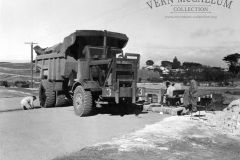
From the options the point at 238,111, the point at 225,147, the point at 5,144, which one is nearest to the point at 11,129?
the point at 5,144

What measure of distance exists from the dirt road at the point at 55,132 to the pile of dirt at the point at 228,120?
2.00 m

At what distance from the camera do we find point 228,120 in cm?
938

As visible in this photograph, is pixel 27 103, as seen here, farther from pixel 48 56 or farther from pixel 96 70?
pixel 96 70

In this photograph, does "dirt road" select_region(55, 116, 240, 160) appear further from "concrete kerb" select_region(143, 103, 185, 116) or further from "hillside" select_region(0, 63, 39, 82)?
"hillside" select_region(0, 63, 39, 82)

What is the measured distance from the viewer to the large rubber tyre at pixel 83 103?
10.4 meters

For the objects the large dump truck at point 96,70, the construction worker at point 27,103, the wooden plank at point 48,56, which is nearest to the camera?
the large dump truck at point 96,70

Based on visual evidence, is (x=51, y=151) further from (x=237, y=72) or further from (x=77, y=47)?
(x=237, y=72)

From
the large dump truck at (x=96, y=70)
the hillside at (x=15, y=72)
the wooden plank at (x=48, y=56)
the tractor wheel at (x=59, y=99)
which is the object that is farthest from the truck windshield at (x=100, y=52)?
the hillside at (x=15, y=72)

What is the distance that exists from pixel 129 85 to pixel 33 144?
4.97 metres

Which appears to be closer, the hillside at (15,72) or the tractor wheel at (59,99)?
the tractor wheel at (59,99)

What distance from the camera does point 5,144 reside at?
6402 mm

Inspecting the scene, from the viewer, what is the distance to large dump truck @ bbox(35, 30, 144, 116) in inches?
408

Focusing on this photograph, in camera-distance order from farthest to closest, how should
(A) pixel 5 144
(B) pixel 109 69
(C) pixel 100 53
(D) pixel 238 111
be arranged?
(C) pixel 100 53 → (B) pixel 109 69 → (D) pixel 238 111 → (A) pixel 5 144

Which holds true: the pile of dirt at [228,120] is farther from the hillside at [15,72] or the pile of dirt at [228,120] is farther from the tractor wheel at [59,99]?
the hillside at [15,72]
